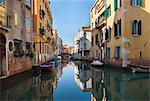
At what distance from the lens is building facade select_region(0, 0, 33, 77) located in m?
14.2

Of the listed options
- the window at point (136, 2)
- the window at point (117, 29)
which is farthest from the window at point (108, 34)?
the window at point (136, 2)

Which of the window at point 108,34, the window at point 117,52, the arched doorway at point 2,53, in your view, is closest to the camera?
the arched doorway at point 2,53

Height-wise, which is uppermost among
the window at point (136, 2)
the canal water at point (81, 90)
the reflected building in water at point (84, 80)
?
the window at point (136, 2)

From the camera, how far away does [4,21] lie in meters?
14.1

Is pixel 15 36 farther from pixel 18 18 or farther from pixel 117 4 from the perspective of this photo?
pixel 117 4

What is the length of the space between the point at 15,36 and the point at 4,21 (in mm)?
2358

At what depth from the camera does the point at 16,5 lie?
16.8 meters

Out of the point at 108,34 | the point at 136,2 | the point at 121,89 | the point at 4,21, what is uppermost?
the point at 136,2

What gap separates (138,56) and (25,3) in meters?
11.3

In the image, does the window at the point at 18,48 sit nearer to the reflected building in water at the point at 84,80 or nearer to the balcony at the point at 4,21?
the balcony at the point at 4,21

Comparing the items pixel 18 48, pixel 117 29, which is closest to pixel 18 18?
pixel 18 48

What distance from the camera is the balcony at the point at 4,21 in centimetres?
1373

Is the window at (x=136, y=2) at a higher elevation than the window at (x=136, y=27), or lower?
higher

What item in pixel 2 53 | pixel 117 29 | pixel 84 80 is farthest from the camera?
pixel 117 29
